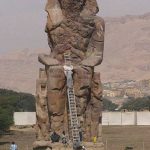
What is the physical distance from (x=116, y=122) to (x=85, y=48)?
48274 millimetres

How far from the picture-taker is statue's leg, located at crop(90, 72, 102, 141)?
17469 mm

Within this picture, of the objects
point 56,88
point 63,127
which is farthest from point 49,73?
point 63,127

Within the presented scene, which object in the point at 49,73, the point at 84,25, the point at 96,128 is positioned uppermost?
the point at 84,25

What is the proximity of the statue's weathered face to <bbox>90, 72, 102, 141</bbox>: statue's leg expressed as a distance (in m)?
1.80

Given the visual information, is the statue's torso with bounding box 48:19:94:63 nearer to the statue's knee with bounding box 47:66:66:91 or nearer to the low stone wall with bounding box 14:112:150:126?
the statue's knee with bounding box 47:66:66:91

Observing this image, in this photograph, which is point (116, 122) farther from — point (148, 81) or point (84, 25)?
point (148, 81)

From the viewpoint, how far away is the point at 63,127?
17.3 meters

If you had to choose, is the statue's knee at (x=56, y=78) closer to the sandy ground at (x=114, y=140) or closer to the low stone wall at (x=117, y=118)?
the sandy ground at (x=114, y=140)

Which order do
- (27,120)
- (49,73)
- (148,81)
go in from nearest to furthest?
(49,73)
(27,120)
(148,81)

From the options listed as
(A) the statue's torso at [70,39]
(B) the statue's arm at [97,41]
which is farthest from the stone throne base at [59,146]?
(B) the statue's arm at [97,41]

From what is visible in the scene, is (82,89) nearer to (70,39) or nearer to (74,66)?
(74,66)

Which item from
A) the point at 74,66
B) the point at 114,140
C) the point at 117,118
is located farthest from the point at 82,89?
the point at 117,118

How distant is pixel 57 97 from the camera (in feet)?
56.2

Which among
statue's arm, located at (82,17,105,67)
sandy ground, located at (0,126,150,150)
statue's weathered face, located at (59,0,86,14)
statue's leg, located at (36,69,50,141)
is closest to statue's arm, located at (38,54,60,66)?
statue's leg, located at (36,69,50,141)
